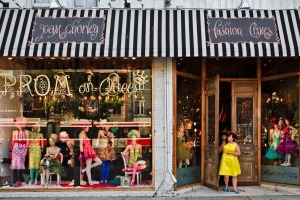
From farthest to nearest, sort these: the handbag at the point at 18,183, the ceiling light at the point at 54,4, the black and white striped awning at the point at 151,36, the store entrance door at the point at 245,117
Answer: the store entrance door at the point at 245,117, the handbag at the point at 18,183, the ceiling light at the point at 54,4, the black and white striped awning at the point at 151,36

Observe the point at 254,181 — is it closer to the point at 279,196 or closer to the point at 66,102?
the point at 279,196

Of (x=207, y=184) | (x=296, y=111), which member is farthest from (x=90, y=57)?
(x=296, y=111)

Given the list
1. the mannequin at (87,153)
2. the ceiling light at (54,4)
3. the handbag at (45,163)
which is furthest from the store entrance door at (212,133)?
the ceiling light at (54,4)

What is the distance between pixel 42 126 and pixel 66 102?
88 centimetres

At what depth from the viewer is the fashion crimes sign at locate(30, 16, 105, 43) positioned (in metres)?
9.53

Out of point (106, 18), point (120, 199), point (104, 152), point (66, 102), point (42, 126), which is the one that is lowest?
point (120, 199)

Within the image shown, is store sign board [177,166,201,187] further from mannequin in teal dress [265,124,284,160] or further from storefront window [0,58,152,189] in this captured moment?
mannequin in teal dress [265,124,284,160]

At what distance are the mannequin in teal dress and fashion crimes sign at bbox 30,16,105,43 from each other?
17.6 ft

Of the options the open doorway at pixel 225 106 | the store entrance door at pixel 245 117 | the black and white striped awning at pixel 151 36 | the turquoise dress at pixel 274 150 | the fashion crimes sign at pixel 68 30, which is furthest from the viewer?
the open doorway at pixel 225 106

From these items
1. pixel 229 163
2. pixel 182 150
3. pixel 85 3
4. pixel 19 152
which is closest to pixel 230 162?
pixel 229 163

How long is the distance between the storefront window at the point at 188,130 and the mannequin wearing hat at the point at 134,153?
1.00 metres

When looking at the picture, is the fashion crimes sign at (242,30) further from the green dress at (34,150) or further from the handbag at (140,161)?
the green dress at (34,150)

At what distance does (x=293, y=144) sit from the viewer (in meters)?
10.4

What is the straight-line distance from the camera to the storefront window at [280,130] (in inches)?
410
